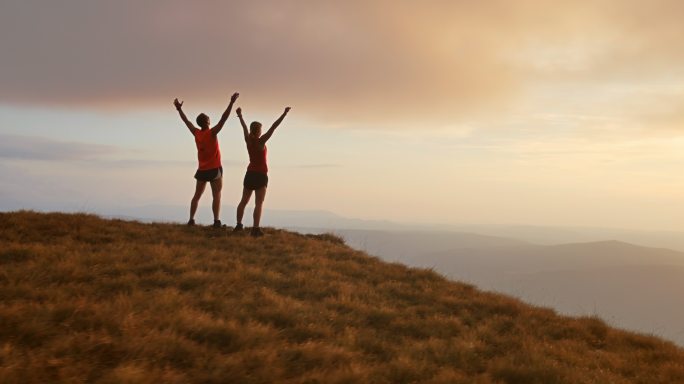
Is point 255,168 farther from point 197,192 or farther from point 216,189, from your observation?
point 197,192

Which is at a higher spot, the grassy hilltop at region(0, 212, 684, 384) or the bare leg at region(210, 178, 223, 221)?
the bare leg at region(210, 178, 223, 221)

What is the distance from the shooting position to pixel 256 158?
13.3 meters

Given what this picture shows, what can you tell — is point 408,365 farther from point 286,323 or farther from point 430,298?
point 430,298

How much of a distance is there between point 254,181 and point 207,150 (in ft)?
5.13

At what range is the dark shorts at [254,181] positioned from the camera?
525 inches

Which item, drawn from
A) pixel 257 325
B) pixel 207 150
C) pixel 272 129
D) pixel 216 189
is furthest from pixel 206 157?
pixel 257 325

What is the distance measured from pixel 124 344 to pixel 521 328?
6.44 meters

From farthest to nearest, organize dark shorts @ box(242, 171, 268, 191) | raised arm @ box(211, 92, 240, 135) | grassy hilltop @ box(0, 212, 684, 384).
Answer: dark shorts @ box(242, 171, 268, 191), raised arm @ box(211, 92, 240, 135), grassy hilltop @ box(0, 212, 684, 384)

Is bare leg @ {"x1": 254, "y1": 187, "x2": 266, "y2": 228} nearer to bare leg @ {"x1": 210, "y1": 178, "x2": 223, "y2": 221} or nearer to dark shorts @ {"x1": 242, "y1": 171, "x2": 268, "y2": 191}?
dark shorts @ {"x1": 242, "y1": 171, "x2": 268, "y2": 191}

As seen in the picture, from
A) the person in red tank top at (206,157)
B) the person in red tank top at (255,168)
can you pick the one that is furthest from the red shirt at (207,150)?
the person in red tank top at (255,168)

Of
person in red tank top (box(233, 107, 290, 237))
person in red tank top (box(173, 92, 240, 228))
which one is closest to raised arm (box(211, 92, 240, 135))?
person in red tank top (box(173, 92, 240, 228))

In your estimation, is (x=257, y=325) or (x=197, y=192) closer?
(x=257, y=325)

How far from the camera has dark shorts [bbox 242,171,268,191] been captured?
13.3 m

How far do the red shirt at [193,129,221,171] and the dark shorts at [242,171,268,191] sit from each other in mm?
917
